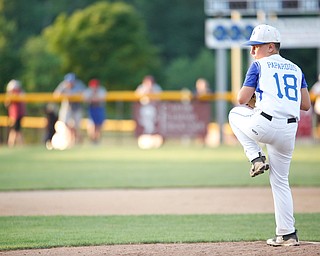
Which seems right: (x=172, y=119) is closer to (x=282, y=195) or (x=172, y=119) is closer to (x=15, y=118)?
(x=15, y=118)

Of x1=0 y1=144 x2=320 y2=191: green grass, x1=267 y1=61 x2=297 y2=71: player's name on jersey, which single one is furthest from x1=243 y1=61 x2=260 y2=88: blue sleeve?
x1=0 y1=144 x2=320 y2=191: green grass

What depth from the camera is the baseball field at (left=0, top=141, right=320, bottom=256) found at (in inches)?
359

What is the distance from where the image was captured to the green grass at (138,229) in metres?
9.39

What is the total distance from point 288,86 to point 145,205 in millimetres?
4258

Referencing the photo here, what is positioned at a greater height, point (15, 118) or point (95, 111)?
point (95, 111)

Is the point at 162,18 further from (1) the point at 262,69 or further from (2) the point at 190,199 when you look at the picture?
(1) the point at 262,69

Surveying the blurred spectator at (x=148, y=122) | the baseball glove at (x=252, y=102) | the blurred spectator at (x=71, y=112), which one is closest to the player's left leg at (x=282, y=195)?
the baseball glove at (x=252, y=102)

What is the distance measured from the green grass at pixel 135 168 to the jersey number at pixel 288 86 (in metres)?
6.48

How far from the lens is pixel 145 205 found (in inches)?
496

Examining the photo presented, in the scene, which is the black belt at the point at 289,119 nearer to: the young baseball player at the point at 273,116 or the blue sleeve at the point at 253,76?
the young baseball player at the point at 273,116

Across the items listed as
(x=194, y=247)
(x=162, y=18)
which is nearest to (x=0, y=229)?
(x=194, y=247)

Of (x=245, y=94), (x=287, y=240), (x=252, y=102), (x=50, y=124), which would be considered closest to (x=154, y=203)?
(x=252, y=102)

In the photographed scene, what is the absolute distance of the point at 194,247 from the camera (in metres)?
8.88

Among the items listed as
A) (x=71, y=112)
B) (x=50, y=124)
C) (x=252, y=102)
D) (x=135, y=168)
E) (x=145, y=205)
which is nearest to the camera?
(x=252, y=102)
